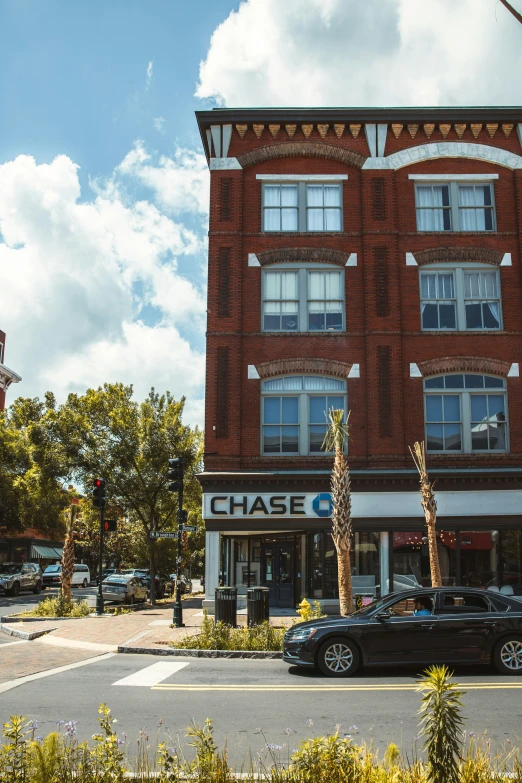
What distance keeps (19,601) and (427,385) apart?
20.1m

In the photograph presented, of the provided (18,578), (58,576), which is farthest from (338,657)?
(58,576)

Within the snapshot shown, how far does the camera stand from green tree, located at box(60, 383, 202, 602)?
107 ft

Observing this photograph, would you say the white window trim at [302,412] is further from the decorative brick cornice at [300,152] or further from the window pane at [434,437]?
the decorative brick cornice at [300,152]

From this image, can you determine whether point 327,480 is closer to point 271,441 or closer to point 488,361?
point 271,441

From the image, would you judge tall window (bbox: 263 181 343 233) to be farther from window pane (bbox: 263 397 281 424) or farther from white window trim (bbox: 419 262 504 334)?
window pane (bbox: 263 397 281 424)

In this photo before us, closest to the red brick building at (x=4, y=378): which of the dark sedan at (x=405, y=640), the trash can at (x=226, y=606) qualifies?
the trash can at (x=226, y=606)

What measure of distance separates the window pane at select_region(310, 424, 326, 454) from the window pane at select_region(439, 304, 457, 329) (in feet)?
→ 17.7

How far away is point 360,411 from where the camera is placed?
82.9 ft

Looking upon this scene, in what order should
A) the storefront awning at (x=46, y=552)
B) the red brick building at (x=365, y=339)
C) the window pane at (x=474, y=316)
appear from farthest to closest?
the storefront awning at (x=46, y=552), the window pane at (x=474, y=316), the red brick building at (x=365, y=339)

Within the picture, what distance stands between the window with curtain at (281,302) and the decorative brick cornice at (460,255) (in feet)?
14.3

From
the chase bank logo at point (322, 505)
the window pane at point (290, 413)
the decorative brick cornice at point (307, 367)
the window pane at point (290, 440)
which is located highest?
the decorative brick cornice at point (307, 367)

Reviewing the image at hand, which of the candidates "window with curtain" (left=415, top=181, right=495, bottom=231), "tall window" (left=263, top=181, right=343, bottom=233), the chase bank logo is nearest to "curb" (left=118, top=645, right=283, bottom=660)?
the chase bank logo

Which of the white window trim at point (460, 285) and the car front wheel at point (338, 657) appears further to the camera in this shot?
the white window trim at point (460, 285)

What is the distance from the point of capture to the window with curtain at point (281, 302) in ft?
85.6
